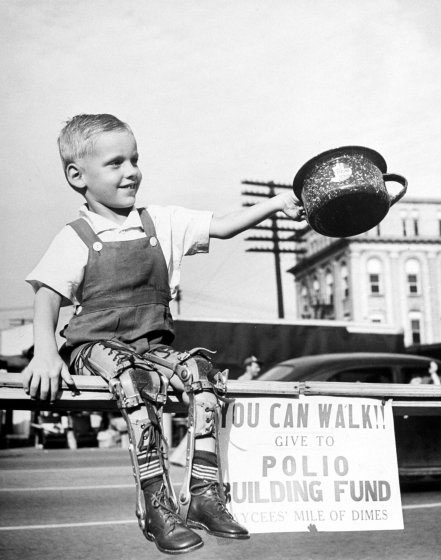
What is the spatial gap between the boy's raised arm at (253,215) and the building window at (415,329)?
37076 millimetres

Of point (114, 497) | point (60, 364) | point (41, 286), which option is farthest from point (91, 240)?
point (114, 497)

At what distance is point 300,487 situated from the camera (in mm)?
2467

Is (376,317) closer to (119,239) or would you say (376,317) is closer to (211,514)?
(119,239)

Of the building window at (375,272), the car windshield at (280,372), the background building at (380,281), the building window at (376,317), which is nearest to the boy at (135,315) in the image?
the car windshield at (280,372)

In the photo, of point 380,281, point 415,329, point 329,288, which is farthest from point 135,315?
point 329,288

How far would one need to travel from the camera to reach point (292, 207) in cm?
251

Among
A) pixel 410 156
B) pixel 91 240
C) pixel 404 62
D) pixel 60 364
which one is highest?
pixel 404 62

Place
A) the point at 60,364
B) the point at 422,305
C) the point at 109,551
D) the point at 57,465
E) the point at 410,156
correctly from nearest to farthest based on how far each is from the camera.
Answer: the point at 60,364 → the point at 109,551 → the point at 410,156 → the point at 57,465 → the point at 422,305

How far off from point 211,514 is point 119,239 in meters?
0.96

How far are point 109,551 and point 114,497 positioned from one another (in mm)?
2297

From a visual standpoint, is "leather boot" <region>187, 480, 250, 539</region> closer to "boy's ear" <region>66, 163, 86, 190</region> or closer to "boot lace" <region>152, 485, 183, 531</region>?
"boot lace" <region>152, 485, 183, 531</region>

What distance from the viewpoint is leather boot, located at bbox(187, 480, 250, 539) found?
2025 mm

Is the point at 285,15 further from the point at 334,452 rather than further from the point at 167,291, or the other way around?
the point at 334,452

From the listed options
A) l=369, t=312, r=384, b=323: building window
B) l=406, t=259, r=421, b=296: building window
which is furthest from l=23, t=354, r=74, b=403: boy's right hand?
l=406, t=259, r=421, b=296: building window
